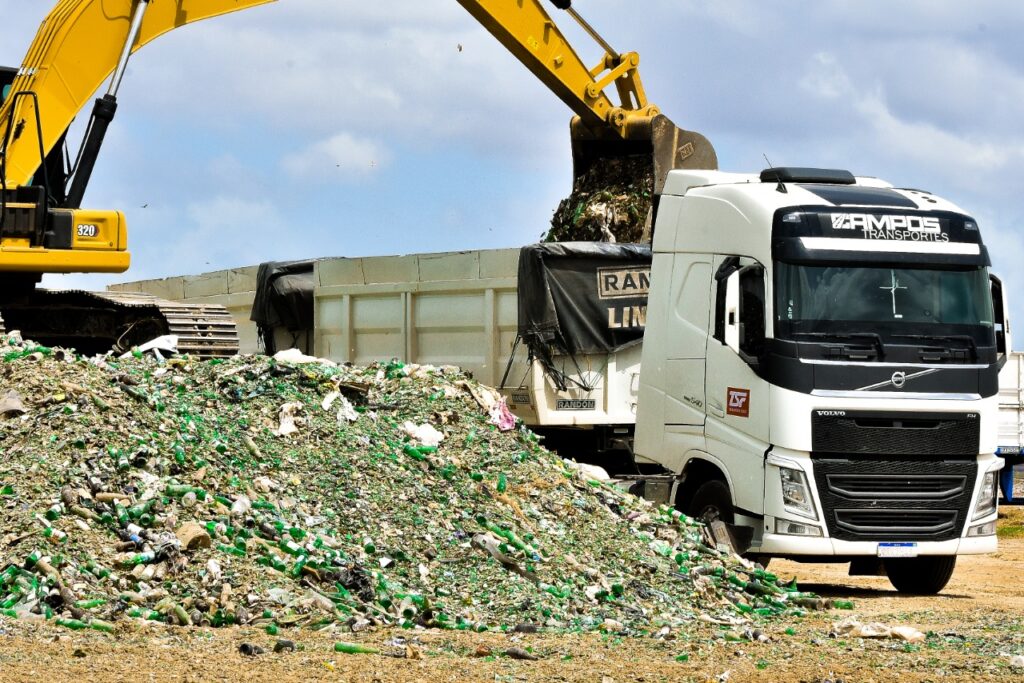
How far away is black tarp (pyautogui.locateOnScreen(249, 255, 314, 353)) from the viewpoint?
56.5 ft

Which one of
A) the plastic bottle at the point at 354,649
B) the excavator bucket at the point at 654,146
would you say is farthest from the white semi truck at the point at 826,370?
the excavator bucket at the point at 654,146

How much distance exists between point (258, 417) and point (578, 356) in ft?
13.3

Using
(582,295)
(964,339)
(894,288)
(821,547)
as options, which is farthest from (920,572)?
(582,295)

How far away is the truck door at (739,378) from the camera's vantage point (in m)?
11.0

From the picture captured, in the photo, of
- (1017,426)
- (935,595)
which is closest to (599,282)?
(935,595)

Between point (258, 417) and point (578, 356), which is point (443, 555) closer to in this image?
point (258, 417)

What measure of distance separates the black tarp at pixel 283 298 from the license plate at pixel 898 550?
8.18 metres

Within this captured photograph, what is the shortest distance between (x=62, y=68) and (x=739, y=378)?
7.38 meters

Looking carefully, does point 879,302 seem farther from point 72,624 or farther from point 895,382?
point 72,624

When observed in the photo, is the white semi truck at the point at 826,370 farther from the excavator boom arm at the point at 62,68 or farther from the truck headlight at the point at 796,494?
the excavator boom arm at the point at 62,68

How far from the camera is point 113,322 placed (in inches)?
618

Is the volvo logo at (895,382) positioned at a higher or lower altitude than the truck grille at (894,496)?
higher

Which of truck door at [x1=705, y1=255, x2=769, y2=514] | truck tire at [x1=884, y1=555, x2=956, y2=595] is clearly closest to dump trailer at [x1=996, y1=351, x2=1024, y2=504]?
truck tire at [x1=884, y1=555, x2=956, y2=595]

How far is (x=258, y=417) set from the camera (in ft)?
35.9
